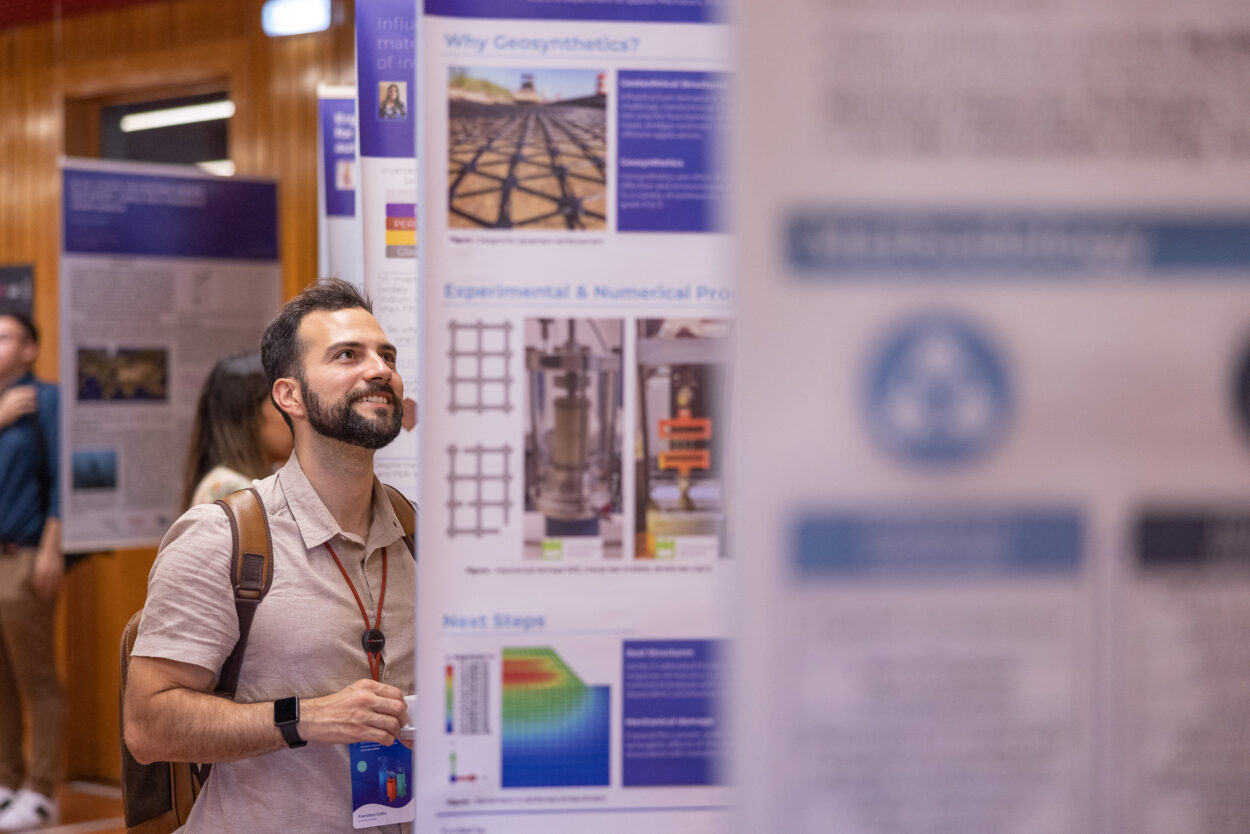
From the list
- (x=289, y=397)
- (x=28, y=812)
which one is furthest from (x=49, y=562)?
(x=289, y=397)

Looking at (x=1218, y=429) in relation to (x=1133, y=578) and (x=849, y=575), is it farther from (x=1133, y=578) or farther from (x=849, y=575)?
(x=849, y=575)

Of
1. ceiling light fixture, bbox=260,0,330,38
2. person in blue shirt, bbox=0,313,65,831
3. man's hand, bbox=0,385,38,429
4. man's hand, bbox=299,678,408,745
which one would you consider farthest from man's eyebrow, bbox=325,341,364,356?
man's hand, bbox=0,385,38,429

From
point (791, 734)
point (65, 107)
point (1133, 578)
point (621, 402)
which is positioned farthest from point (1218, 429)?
point (65, 107)

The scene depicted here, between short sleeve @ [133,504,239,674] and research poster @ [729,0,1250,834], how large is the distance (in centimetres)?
142

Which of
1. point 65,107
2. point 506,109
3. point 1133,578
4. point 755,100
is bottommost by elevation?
point 1133,578

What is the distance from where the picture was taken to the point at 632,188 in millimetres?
1402

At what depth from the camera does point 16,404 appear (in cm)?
537

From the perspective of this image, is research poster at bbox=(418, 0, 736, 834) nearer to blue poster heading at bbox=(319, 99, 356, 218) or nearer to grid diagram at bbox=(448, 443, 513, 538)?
grid diagram at bbox=(448, 443, 513, 538)

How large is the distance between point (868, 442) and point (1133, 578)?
0.23 meters

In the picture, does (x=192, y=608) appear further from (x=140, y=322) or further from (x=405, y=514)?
(x=140, y=322)

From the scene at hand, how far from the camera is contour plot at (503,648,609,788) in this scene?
1.36 m

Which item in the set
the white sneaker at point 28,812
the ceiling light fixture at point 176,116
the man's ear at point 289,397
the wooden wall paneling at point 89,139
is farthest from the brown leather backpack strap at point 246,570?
the ceiling light fixture at point 176,116

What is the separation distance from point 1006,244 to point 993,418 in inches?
5.0

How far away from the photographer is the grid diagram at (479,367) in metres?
1.35
